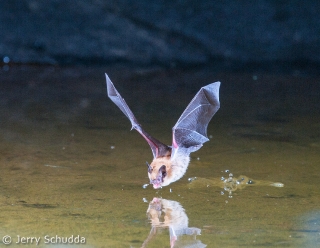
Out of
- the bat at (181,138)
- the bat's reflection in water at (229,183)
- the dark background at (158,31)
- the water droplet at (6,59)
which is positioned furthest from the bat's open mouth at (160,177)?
the water droplet at (6,59)

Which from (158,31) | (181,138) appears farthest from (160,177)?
(158,31)

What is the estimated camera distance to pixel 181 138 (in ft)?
6.85

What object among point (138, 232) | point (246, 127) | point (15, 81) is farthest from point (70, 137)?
point (15, 81)

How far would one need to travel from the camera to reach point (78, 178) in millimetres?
2320

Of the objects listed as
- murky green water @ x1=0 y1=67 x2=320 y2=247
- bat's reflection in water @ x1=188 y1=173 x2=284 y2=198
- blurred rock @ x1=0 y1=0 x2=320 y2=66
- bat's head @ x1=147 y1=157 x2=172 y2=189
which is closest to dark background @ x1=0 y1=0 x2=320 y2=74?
blurred rock @ x1=0 y1=0 x2=320 y2=66

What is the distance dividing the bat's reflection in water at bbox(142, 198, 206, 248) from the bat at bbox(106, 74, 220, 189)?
7cm

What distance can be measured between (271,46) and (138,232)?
5.09 meters

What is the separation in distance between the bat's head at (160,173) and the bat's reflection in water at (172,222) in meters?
0.07

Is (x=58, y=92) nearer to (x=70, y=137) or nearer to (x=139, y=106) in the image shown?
(x=139, y=106)

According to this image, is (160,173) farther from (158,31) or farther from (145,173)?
(158,31)

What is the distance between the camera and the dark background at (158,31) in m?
6.47

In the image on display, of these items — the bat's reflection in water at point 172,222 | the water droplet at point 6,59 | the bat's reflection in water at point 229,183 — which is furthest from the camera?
the water droplet at point 6,59

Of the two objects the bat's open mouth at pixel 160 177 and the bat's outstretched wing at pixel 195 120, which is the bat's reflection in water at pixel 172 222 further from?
the bat's outstretched wing at pixel 195 120

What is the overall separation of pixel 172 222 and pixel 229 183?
49 centimetres
